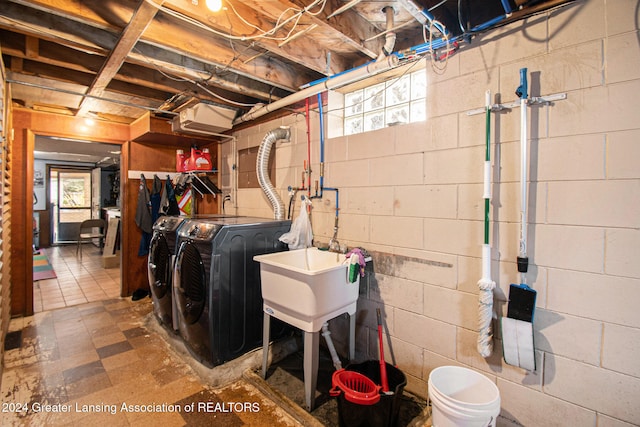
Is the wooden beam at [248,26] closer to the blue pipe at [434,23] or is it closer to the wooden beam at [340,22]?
the wooden beam at [340,22]

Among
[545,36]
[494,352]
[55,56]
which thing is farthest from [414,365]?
[55,56]

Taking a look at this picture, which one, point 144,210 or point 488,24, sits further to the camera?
point 144,210

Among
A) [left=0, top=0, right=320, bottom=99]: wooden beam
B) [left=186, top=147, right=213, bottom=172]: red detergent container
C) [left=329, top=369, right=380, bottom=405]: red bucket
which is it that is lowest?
[left=329, top=369, right=380, bottom=405]: red bucket

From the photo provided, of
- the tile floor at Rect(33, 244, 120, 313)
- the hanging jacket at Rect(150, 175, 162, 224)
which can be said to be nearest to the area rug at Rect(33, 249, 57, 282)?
the tile floor at Rect(33, 244, 120, 313)

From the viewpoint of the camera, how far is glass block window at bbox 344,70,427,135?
2119mm

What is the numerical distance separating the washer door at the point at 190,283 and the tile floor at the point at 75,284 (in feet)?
7.28

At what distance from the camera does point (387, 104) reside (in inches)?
90.1

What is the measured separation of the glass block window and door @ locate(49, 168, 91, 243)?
27.6 feet

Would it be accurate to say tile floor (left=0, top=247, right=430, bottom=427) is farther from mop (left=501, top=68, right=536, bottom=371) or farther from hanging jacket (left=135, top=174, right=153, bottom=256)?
hanging jacket (left=135, top=174, right=153, bottom=256)

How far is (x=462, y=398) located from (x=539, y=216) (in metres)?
1.02

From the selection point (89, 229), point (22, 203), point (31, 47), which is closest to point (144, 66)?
point (31, 47)

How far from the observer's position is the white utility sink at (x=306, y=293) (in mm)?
1783

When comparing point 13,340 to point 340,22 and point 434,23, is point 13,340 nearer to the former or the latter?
point 340,22

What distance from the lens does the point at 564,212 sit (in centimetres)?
143
